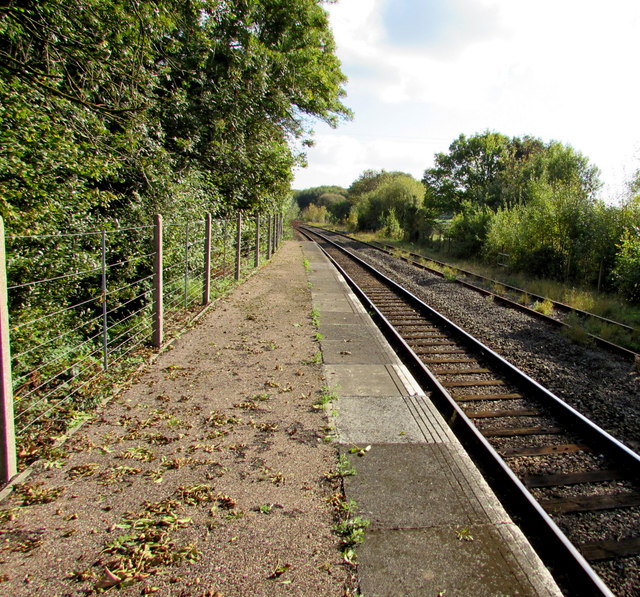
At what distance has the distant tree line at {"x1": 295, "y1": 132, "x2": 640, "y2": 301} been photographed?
15.8 m

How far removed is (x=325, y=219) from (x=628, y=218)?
82.6 m

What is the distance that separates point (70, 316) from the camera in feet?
22.9

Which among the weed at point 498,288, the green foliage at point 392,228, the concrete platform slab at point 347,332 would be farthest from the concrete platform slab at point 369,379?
the green foliage at point 392,228

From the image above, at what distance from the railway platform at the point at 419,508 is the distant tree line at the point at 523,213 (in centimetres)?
1138

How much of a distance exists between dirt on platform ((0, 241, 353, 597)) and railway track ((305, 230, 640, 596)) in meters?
1.56

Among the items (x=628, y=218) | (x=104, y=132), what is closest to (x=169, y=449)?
(x=104, y=132)

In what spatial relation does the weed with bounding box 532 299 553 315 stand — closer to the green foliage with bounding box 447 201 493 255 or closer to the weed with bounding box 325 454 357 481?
the weed with bounding box 325 454 357 481

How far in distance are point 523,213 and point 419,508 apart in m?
21.5

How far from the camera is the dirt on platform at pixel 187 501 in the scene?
2.64 m

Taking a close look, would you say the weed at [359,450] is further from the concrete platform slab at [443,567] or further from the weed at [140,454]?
the weed at [140,454]

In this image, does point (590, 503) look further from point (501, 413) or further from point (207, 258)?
point (207, 258)

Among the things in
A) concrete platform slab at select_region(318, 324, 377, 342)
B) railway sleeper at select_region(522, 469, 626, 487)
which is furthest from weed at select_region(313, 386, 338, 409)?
concrete platform slab at select_region(318, 324, 377, 342)

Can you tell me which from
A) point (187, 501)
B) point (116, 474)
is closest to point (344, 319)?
point (116, 474)

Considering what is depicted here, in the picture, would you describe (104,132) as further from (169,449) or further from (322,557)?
(322,557)
